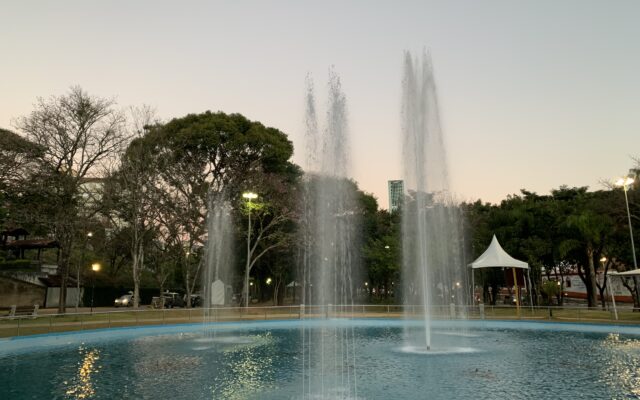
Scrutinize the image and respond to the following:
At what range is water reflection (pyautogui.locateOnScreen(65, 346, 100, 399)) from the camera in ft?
38.6

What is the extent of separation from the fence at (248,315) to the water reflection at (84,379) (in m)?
8.71

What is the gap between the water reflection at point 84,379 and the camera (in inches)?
464

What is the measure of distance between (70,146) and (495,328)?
35.0 m

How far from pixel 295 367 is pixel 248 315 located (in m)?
20.5

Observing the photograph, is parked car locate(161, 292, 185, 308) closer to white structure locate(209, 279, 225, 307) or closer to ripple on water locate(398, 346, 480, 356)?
white structure locate(209, 279, 225, 307)

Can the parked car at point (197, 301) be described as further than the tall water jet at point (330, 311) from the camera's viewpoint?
Yes

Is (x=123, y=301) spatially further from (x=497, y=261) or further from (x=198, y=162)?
(x=497, y=261)

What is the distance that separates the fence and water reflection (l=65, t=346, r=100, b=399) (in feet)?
28.6

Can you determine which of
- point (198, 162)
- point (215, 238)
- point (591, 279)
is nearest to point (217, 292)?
point (215, 238)

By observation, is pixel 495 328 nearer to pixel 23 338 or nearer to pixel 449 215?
pixel 449 215

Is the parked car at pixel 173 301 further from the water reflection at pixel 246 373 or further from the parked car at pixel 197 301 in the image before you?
the water reflection at pixel 246 373

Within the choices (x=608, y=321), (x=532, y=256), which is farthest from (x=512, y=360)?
(x=532, y=256)

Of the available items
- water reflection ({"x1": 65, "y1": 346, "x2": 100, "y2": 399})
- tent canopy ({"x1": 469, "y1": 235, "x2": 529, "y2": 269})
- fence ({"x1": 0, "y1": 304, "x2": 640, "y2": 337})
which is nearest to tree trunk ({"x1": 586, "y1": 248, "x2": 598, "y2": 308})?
fence ({"x1": 0, "y1": 304, "x2": 640, "y2": 337})

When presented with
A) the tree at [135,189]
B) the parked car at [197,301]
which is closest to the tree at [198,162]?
the tree at [135,189]
